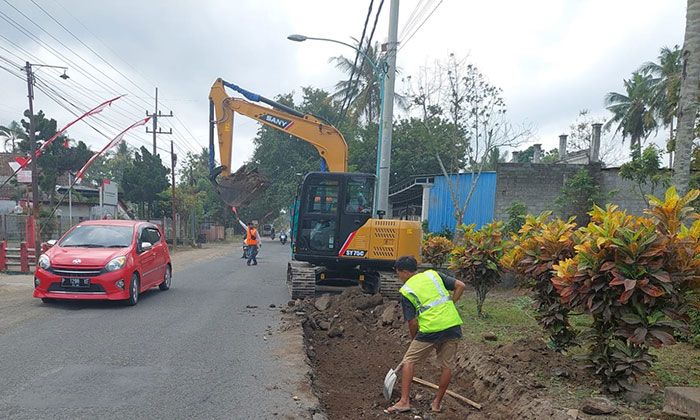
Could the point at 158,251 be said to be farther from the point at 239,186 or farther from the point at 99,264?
the point at 239,186

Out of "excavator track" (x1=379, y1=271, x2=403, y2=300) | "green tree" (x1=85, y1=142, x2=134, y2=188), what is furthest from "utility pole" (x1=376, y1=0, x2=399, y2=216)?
"green tree" (x1=85, y1=142, x2=134, y2=188)

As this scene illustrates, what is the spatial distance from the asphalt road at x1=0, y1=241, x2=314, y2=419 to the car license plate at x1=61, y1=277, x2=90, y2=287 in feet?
1.32

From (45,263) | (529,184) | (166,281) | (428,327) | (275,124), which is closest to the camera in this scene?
(428,327)

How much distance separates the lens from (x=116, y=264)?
9.22m

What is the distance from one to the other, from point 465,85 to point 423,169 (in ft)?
44.5

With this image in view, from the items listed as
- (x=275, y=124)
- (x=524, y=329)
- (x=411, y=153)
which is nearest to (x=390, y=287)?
(x=524, y=329)

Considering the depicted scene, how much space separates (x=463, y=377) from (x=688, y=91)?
486 centimetres

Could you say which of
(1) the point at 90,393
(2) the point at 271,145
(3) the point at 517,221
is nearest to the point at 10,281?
(1) the point at 90,393

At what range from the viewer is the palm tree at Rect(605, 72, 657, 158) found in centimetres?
3589

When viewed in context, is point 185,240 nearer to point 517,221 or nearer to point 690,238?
point 517,221

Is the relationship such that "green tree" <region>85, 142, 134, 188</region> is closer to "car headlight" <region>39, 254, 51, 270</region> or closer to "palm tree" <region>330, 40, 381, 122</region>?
"palm tree" <region>330, 40, 381, 122</region>

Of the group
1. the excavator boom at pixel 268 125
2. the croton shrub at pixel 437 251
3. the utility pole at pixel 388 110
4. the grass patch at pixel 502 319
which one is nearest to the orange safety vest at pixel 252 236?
the excavator boom at pixel 268 125

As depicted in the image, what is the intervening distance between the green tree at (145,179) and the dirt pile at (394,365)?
2690 centimetres

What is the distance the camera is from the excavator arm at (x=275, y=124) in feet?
44.0
